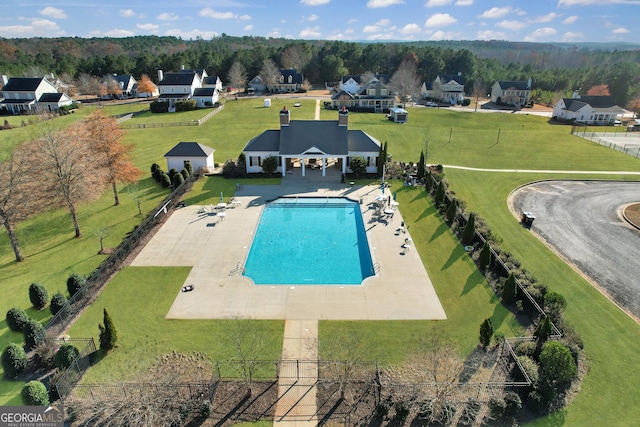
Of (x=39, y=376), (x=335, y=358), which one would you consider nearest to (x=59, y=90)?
(x=39, y=376)

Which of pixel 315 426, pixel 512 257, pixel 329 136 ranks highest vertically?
pixel 329 136

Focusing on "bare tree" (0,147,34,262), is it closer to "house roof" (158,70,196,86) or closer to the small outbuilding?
the small outbuilding

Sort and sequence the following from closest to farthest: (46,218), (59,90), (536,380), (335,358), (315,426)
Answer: (315,426)
(536,380)
(335,358)
(46,218)
(59,90)

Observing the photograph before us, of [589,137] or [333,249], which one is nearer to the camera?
[333,249]

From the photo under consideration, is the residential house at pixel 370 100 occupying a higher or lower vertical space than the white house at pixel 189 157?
higher

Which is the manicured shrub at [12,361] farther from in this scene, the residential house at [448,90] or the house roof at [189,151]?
the residential house at [448,90]

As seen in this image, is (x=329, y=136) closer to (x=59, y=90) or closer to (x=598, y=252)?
(x=598, y=252)

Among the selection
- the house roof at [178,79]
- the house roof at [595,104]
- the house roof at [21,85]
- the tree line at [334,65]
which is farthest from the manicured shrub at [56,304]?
the tree line at [334,65]
